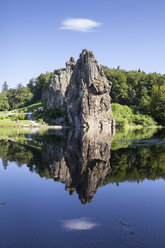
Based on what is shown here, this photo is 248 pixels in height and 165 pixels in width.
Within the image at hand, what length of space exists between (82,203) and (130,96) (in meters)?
122

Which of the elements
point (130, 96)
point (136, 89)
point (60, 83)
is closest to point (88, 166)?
point (60, 83)

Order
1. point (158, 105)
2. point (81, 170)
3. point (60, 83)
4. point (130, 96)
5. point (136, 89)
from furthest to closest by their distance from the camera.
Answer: point (136, 89), point (130, 96), point (60, 83), point (158, 105), point (81, 170)

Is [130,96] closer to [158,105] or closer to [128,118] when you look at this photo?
[158,105]

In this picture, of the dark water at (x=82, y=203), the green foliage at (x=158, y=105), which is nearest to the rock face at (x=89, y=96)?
the green foliage at (x=158, y=105)

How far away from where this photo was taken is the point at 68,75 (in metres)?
117

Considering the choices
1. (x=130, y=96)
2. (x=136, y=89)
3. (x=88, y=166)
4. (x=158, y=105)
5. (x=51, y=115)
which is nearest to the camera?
(x=88, y=166)

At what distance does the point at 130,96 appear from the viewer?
132625 millimetres

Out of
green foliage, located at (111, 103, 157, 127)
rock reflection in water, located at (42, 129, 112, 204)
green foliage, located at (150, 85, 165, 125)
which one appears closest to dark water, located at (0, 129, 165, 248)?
rock reflection in water, located at (42, 129, 112, 204)

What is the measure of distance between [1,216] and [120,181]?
9682mm

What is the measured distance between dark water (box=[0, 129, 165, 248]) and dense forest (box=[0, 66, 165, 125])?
7758 centimetres

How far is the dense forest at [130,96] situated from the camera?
109 meters

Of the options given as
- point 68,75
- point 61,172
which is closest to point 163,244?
point 61,172

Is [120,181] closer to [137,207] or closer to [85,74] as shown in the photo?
[137,207]

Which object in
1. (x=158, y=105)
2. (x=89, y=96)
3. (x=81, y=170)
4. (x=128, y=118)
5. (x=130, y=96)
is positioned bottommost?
(x=81, y=170)
